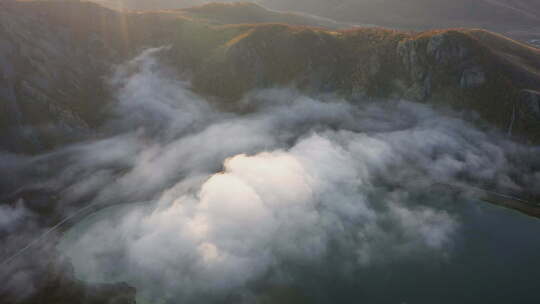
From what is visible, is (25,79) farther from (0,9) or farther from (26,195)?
(26,195)

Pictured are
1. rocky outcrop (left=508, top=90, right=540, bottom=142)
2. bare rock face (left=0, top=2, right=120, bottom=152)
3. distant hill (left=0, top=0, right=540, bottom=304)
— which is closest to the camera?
bare rock face (left=0, top=2, right=120, bottom=152)

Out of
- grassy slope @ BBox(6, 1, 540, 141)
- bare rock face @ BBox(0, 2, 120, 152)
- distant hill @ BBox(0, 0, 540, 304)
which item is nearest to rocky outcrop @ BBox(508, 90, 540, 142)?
distant hill @ BBox(0, 0, 540, 304)

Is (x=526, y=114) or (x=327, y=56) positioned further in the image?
(x=327, y=56)

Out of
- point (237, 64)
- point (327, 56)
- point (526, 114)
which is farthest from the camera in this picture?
point (327, 56)

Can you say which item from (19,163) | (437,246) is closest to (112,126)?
(19,163)

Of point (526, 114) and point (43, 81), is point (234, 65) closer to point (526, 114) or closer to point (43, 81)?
point (43, 81)

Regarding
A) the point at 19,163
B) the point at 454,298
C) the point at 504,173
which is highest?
the point at 504,173

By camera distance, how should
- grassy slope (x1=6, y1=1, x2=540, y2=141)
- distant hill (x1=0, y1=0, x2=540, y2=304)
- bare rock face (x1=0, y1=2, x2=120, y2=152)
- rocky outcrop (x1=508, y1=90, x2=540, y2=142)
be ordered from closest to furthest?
bare rock face (x1=0, y1=2, x2=120, y2=152)
rocky outcrop (x1=508, y1=90, x2=540, y2=142)
distant hill (x1=0, y1=0, x2=540, y2=304)
grassy slope (x1=6, y1=1, x2=540, y2=141)

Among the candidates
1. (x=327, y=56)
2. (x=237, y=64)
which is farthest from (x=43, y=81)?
(x=327, y=56)

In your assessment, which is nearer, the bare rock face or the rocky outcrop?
the bare rock face

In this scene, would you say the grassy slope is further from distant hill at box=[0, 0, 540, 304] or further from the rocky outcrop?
the rocky outcrop

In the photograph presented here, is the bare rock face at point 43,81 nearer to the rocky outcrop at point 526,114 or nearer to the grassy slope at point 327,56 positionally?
the grassy slope at point 327,56
